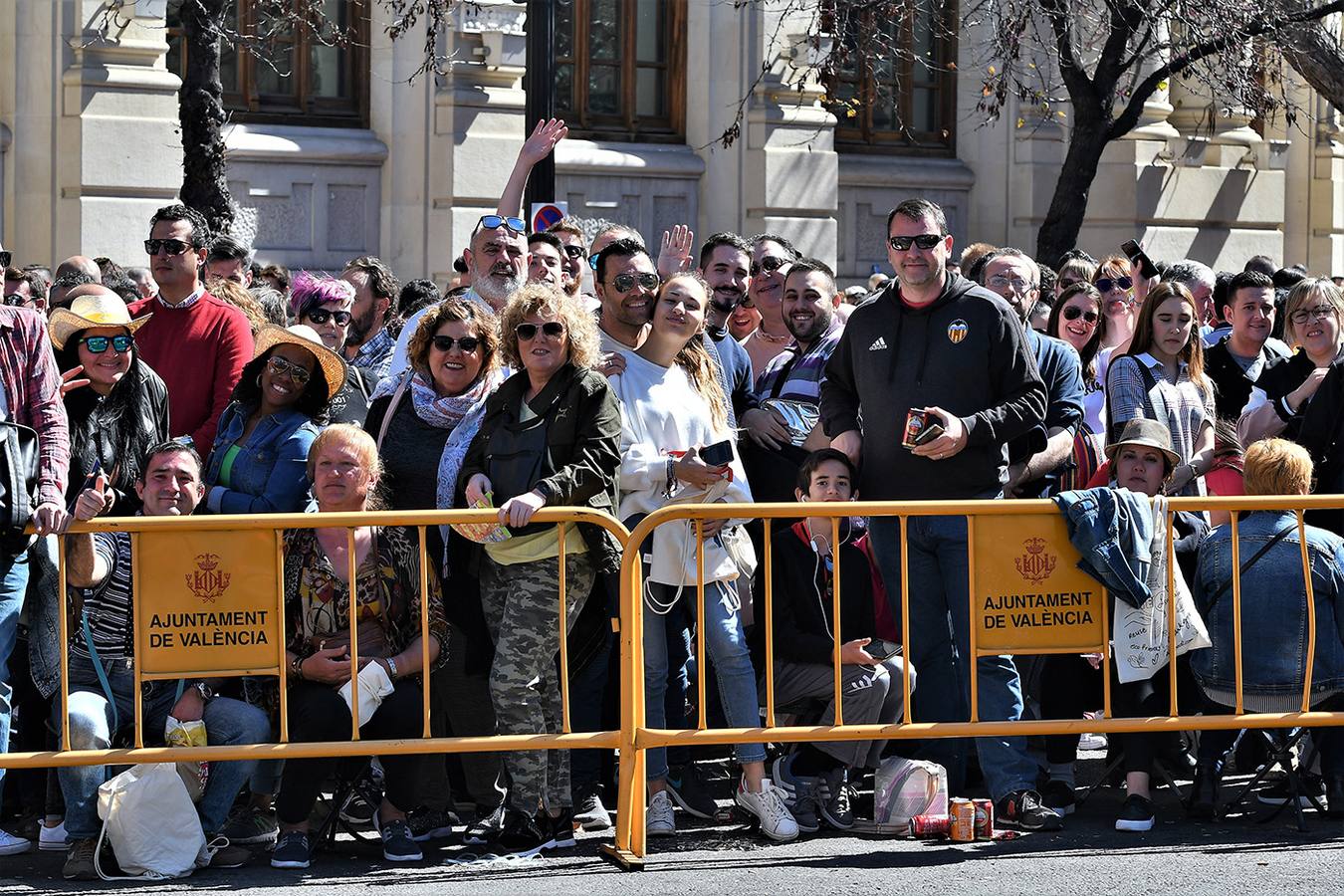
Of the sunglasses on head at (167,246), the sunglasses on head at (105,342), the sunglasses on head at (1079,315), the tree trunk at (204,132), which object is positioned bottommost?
the sunglasses on head at (105,342)

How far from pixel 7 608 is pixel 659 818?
2.43 m

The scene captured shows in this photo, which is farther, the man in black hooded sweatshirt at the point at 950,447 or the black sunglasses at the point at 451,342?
the black sunglasses at the point at 451,342

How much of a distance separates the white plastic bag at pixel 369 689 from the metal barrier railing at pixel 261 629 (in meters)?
0.05

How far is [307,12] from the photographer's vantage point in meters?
17.2

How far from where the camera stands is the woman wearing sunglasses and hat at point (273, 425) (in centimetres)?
784

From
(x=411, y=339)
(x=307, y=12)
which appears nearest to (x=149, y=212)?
(x=307, y=12)

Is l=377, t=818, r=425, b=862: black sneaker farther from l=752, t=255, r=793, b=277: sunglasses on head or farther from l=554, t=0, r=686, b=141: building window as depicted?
l=554, t=0, r=686, b=141: building window

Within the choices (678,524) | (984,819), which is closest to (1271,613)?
(984,819)

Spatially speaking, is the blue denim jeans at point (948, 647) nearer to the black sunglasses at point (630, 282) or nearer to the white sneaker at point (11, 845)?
the black sunglasses at point (630, 282)

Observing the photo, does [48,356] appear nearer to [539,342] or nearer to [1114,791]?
[539,342]

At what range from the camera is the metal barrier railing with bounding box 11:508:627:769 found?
23.0 feet

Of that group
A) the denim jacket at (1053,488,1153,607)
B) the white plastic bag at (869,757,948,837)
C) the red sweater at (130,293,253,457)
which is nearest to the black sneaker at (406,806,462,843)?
the white plastic bag at (869,757,948,837)

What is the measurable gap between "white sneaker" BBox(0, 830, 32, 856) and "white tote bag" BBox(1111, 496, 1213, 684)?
4.01 m

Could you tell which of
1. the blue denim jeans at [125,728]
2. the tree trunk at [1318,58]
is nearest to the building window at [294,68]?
the tree trunk at [1318,58]
